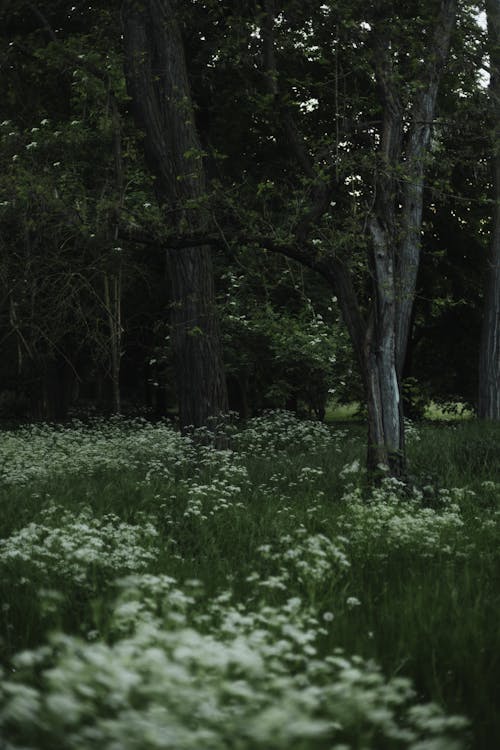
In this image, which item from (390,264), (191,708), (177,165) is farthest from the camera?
(177,165)

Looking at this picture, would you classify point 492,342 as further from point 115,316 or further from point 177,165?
point 115,316

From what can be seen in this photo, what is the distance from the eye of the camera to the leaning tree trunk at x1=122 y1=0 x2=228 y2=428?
41.8ft

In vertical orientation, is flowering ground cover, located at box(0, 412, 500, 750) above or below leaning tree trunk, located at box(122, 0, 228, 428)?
below


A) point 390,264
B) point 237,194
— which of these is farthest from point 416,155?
point 237,194

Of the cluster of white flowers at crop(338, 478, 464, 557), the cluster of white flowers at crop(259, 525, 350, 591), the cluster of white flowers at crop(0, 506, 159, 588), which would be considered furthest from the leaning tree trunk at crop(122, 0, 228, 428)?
the cluster of white flowers at crop(259, 525, 350, 591)

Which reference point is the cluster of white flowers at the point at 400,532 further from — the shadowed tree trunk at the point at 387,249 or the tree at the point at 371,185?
the shadowed tree trunk at the point at 387,249

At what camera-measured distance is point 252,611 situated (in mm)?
4922

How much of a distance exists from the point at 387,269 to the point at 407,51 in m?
2.93

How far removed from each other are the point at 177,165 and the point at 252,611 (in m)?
9.15

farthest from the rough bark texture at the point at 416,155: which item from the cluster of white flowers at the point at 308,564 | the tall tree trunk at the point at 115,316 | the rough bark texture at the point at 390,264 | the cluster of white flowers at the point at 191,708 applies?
the tall tree trunk at the point at 115,316

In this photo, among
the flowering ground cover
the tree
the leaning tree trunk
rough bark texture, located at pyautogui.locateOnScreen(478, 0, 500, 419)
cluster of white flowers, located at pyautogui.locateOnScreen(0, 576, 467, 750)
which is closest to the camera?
cluster of white flowers, located at pyautogui.locateOnScreen(0, 576, 467, 750)

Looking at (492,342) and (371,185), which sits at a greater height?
(371,185)

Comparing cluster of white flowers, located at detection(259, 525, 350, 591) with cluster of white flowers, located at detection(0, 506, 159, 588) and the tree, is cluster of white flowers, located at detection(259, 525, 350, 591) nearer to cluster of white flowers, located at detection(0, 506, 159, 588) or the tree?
cluster of white flowers, located at detection(0, 506, 159, 588)

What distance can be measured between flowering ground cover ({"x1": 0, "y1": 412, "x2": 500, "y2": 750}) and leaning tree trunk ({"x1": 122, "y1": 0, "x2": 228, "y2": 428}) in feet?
6.94
